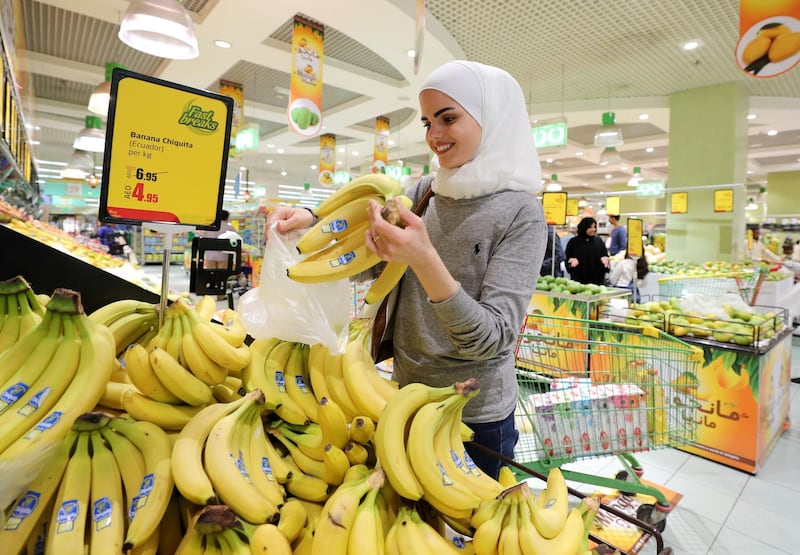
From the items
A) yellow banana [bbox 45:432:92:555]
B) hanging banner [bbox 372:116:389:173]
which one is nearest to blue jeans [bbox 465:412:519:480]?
yellow banana [bbox 45:432:92:555]

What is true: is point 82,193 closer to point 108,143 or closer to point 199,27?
point 199,27

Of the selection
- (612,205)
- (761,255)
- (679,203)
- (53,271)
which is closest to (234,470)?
(53,271)

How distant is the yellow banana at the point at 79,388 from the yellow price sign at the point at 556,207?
566 cm

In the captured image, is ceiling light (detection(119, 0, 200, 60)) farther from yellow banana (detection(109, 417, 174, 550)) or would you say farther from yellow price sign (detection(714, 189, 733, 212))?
yellow price sign (detection(714, 189, 733, 212))

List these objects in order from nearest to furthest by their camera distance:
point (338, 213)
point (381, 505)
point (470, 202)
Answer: point (381, 505) → point (338, 213) → point (470, 202)

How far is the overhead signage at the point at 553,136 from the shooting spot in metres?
6.98

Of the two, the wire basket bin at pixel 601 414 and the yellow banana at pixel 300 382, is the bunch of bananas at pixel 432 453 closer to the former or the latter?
the yellow banana at pixel 300 382

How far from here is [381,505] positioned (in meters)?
0.78

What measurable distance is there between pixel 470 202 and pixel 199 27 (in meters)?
6.27

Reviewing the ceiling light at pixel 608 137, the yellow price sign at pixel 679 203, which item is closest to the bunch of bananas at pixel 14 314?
the ceiling light at pixel 608 137

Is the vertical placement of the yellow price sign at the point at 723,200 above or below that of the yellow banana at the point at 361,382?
above

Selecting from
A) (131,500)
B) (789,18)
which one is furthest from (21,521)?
(789,18)

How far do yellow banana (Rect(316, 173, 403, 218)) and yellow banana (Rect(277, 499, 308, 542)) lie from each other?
24.7 inches

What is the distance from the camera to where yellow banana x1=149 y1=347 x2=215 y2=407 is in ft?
2.80
